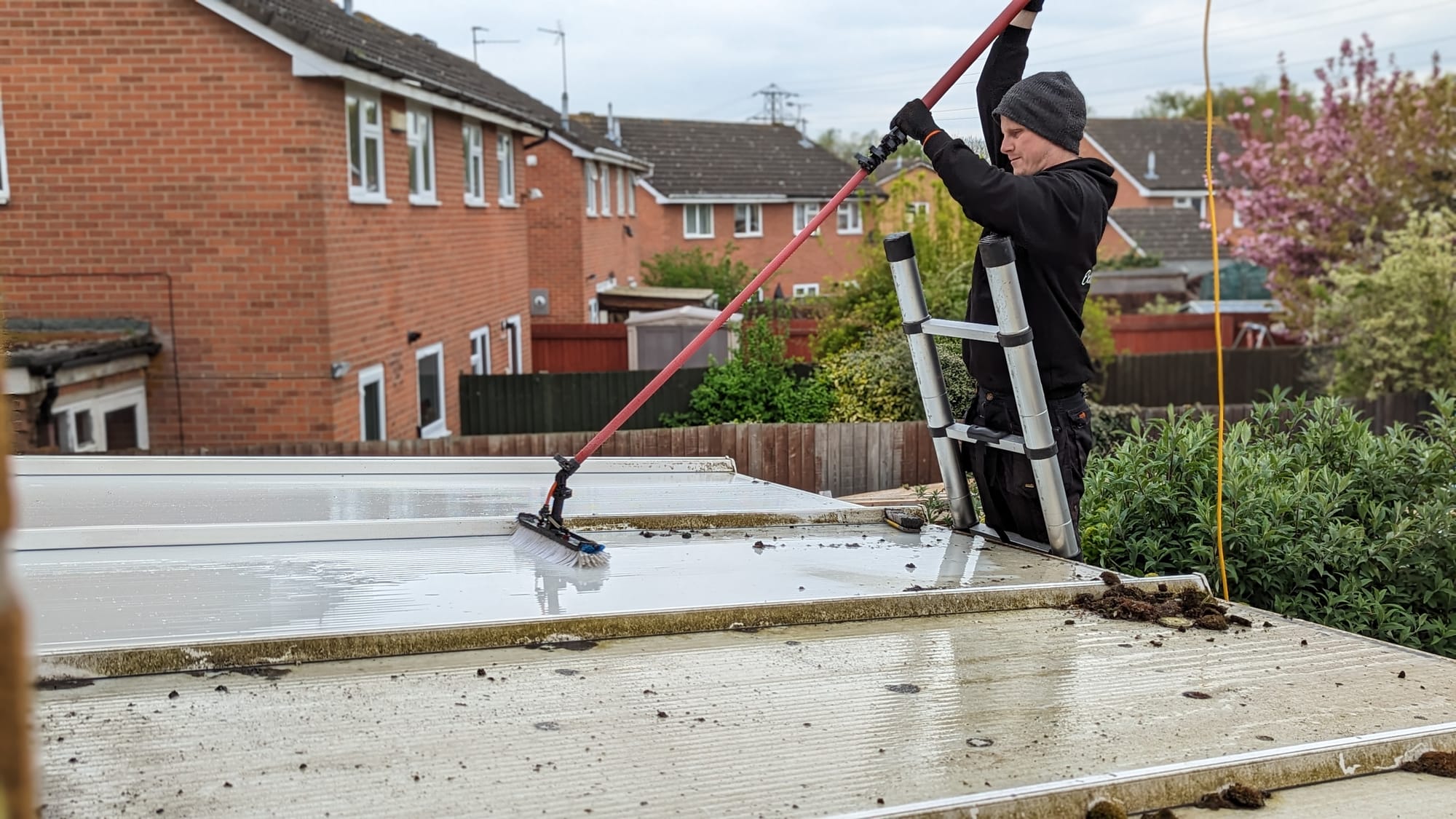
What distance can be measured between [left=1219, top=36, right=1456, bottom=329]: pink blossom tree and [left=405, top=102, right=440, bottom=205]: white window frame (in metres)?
13.7

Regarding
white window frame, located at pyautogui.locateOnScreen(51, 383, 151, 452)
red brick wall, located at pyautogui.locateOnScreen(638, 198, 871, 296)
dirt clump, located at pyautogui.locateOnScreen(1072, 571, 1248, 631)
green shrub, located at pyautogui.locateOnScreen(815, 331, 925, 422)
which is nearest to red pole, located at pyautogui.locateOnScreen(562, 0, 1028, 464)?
dirt clump, located at pyautogui.locateOnScreen(1072, 571, 1248, 631)

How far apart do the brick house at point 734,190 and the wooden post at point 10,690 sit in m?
40.5

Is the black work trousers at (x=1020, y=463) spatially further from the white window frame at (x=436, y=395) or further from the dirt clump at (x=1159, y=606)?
the white window frame at (x=436, y=395)

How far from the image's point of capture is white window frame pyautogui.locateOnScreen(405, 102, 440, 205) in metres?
16.0

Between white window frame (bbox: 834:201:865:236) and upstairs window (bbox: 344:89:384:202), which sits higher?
white window frame (bbox: 834:201:865:236)

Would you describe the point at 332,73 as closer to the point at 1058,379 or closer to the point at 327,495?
the point at 327,495

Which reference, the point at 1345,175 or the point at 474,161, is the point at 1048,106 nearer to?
the point at 474,161

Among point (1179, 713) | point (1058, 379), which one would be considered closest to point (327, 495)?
point (1058, 379)

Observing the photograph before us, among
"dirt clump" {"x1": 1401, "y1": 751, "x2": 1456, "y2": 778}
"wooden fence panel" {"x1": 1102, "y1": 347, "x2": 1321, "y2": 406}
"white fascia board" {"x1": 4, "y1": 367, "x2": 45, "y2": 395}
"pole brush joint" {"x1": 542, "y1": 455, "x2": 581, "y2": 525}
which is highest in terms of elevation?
"white fascia board" {"x1": 4, "y1": 367, "x2": 45, "y2": 395}

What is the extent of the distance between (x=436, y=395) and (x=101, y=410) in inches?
228

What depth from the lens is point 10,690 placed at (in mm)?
727

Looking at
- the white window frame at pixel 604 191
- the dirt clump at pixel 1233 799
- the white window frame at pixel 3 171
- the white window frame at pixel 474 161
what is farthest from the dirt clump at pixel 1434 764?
the white window frame at pixel 604 191

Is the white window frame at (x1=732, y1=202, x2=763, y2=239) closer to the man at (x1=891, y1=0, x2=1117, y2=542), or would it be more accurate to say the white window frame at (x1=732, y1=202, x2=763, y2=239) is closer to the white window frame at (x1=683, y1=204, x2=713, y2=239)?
the white window frame at (x1=683, y1=204, x2=713, y2=239)

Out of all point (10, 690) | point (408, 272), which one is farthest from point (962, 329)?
point (408, 272)
